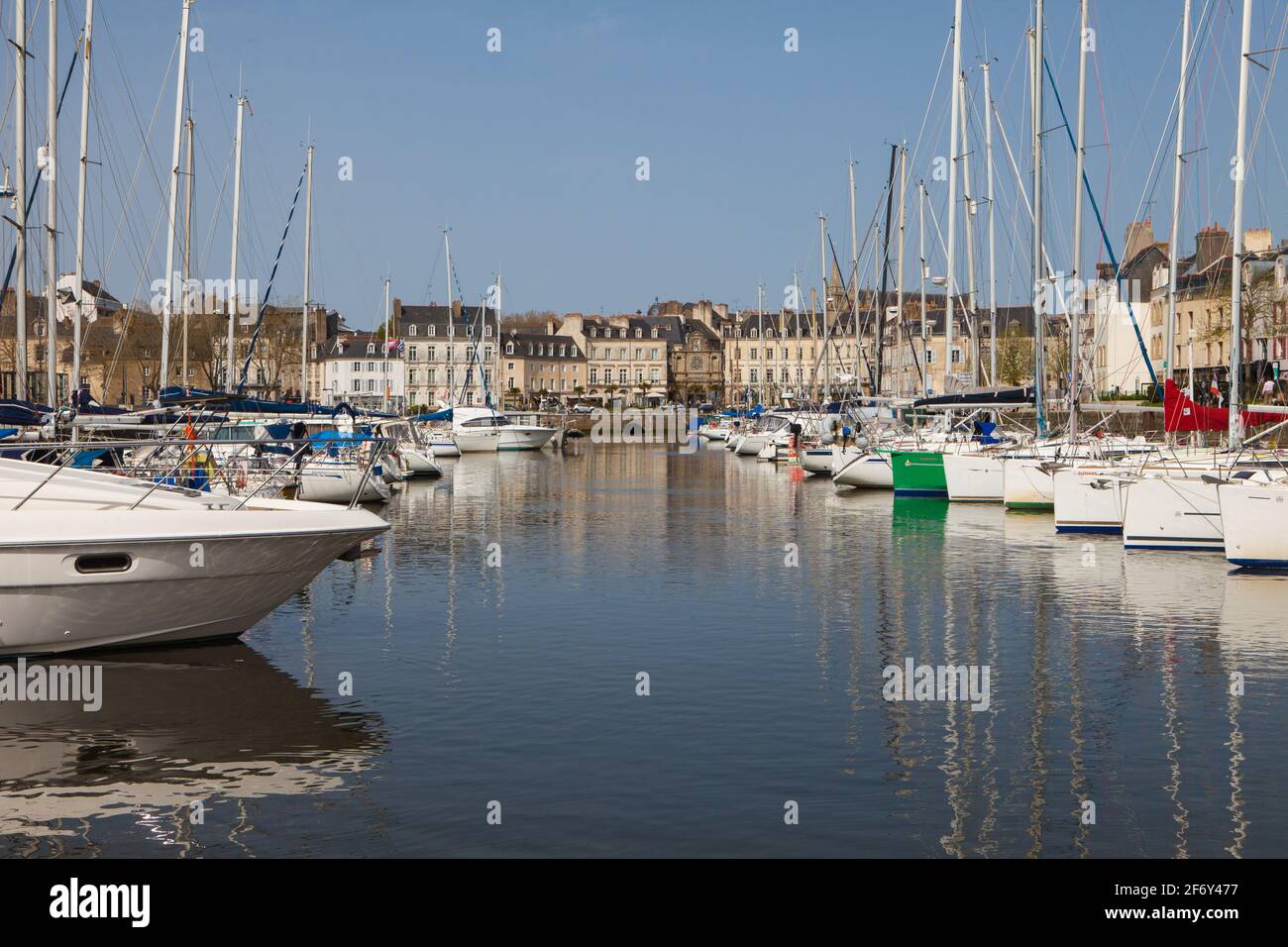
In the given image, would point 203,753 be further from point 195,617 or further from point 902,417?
point 902,417

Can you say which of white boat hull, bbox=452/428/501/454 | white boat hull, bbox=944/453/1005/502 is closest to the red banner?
white boat hull, bbox=944/453/1005/502

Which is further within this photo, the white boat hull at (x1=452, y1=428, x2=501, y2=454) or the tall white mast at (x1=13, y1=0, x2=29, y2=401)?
the white boat hull at (x1=452, y1=428, x2=501, y2=454)

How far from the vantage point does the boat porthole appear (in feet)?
53.2

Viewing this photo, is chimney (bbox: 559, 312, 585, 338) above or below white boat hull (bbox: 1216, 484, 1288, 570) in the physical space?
above

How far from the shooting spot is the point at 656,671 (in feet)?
58.2

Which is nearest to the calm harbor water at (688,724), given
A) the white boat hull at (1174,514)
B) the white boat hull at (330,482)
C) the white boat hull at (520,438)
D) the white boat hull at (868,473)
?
the white boat hull at (1174,514)

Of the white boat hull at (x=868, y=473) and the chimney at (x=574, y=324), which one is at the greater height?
the chimney at (x=574, y=324)

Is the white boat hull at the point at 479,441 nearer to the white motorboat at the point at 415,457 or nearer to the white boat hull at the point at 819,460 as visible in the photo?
the white motorboat at the point at 415,457

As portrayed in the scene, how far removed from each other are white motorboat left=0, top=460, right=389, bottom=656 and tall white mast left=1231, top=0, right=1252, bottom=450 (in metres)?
19.4

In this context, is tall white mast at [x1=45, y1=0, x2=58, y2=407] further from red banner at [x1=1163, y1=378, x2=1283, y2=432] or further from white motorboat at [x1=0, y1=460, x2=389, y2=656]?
red banner at [x1=1163, y1=378, x2=1283, y2=432]

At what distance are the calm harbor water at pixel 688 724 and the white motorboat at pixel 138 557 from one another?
59cm

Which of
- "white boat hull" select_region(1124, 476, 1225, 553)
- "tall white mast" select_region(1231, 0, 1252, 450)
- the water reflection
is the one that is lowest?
the water reflection

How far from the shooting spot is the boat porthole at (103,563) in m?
16.2
